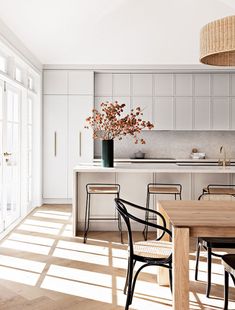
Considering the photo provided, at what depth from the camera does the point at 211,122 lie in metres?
6.85

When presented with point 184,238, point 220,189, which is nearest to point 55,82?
point 220,189

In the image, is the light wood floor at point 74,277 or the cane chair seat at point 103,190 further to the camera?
the cane chair seat at point 103,190

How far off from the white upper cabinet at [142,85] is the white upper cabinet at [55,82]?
1345 mm

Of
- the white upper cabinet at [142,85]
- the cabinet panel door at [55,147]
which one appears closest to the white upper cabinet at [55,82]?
the cabinet panel door at [55,147]

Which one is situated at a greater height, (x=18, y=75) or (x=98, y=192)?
(x=18, y=75)

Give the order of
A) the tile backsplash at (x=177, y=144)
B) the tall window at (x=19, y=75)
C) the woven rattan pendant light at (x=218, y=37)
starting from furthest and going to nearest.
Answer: the tile backsplash at (x=177, y=144) < the tall window at (x=19, y=75) < the woven rattan pendant light at (x=218, y=37)

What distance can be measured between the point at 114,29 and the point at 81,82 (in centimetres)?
124

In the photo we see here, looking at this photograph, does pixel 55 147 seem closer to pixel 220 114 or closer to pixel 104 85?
pixel 104 85

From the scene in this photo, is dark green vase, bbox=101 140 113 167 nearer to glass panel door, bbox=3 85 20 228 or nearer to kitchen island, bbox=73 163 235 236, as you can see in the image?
kitchen island, bbox=73 163 235 236

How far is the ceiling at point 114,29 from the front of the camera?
465cm

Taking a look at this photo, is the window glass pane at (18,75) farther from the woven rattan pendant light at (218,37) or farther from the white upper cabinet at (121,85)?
the woven rattan pendant light at (218,37)

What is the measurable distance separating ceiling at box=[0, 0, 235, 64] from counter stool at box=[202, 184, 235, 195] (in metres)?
2.82

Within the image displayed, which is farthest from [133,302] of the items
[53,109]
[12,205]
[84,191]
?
[53,109]

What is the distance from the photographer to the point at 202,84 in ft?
22.5
